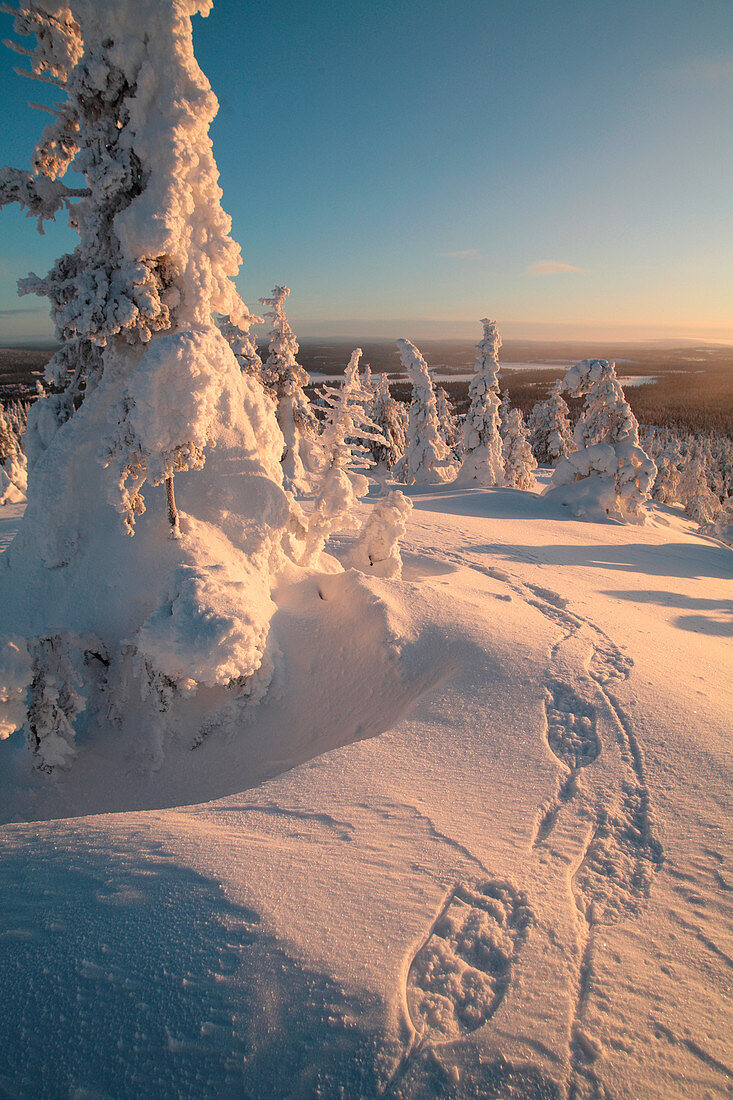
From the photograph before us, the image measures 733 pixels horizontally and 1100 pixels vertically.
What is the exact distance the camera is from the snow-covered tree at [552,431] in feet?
177

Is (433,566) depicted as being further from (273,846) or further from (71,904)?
(71,904)

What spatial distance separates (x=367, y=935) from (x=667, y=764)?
13.2 feet

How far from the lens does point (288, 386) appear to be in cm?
2303

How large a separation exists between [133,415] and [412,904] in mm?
6485

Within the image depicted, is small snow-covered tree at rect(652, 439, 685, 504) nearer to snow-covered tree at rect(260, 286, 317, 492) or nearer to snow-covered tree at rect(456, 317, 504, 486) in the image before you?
snow-covered tree at rect(456, 317, 504, 486)

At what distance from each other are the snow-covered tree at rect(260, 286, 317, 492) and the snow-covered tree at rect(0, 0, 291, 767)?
12900 millimetres

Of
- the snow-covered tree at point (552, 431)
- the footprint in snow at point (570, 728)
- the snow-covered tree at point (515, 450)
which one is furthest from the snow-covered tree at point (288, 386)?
the snow-covered tree at point (552, 431)

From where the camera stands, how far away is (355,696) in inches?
298

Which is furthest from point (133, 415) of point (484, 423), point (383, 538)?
point (484, 423)

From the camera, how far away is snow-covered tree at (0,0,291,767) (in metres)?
6.46

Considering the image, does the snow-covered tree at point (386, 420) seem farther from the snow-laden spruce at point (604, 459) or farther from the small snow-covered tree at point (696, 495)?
the small snow-covered tree at point (696, 495)

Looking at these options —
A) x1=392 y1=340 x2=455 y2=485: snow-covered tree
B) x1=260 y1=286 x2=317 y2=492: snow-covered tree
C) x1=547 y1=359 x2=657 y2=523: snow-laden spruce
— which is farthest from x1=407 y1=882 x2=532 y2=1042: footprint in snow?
x1=392 y1=340 x2=455 y2=485: snow-covered tree

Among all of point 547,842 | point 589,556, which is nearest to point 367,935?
point 547,842

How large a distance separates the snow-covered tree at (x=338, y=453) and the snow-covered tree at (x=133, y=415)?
5.01 ft
